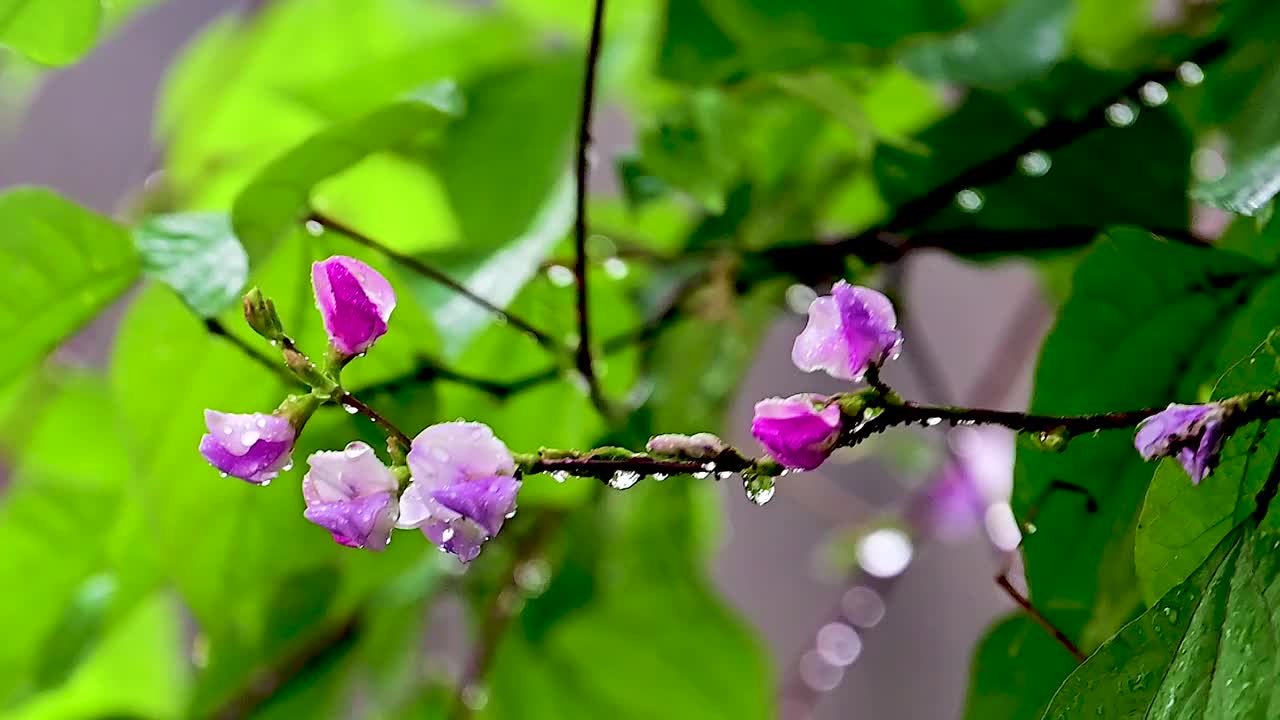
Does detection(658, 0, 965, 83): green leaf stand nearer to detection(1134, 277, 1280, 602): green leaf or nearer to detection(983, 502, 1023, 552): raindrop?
detection(1134, 277, 1280, 602): green leaf

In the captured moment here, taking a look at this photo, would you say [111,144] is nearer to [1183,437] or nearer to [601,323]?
[601,323]

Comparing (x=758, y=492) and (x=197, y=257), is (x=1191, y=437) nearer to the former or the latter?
(x=758, y=492)

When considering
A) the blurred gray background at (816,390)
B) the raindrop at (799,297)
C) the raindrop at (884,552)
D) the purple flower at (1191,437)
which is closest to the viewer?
the purple flower at (1191,437)

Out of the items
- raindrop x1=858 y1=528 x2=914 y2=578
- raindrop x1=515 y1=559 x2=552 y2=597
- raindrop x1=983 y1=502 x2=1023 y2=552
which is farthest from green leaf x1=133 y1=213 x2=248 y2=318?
raindrop x1=858 y1=528 x2=914 y2=578

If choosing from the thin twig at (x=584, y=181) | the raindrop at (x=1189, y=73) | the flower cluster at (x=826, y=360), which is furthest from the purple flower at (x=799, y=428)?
the raindrop at (x=1189, y=73)

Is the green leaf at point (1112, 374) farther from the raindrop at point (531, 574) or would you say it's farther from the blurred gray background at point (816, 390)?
the blurred gray background at point (816, 390)
